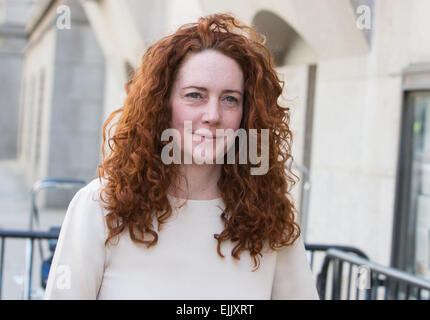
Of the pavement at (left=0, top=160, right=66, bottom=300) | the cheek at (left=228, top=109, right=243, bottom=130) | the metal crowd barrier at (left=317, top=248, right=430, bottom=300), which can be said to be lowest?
the pavement at (left=0, top=160, right=66, bottom=300)

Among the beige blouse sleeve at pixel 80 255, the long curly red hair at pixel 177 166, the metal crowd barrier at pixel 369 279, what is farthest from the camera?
the metal crowd barrier at pixel 369 279

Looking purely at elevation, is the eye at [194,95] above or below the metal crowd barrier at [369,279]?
above

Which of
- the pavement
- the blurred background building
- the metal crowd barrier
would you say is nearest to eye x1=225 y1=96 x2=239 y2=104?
the metal crowd barrier

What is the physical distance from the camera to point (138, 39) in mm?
10055

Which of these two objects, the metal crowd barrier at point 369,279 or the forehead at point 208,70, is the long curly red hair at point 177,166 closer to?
the forehead at point 208,70

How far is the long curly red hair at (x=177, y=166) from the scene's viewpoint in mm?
A: 1661

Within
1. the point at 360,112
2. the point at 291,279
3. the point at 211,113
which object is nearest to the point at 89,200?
the point at 211,113

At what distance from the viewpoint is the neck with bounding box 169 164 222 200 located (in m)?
1.75

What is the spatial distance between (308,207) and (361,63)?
4.77ft

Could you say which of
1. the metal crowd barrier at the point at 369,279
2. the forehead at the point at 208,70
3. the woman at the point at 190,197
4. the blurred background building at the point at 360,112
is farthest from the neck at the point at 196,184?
the blurred background building at the point at 360,112

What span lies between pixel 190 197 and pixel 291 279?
0.37 m

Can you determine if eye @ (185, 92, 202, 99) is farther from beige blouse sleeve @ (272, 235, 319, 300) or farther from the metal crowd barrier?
the metal crowd barrier

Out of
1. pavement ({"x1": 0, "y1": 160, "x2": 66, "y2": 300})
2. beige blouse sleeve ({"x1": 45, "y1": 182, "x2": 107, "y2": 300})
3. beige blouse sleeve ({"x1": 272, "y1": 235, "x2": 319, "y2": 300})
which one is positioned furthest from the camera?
pavement ({"x1": 0, "y1": 160, "x2": 66, "y2": 300})

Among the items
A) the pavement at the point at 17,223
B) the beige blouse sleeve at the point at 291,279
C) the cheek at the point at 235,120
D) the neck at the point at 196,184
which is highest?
the cheek at the point at 235,120
